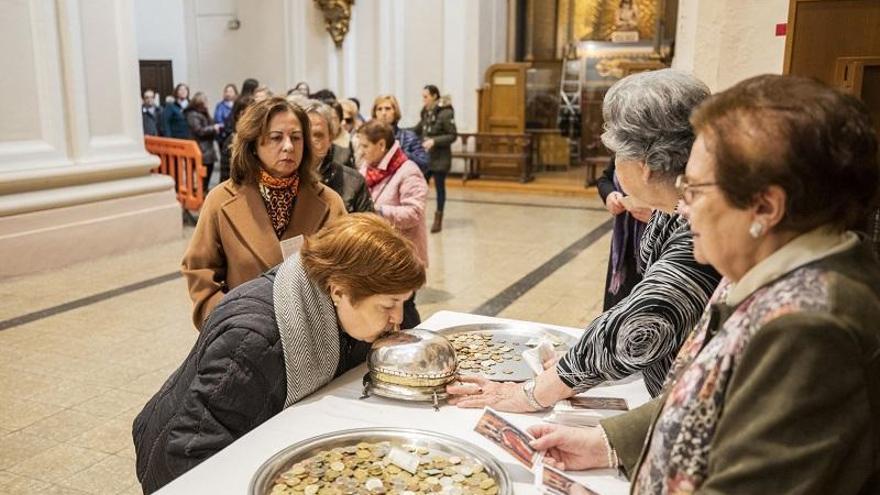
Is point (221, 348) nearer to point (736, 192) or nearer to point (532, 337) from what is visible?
point (532, 337)

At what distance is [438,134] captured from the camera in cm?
966

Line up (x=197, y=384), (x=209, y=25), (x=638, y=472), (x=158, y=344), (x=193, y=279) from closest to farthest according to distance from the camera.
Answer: (x=638, y=472)
(x=197, y=384)
(x=193, y=279)
(x=158, y=344)
(x=209, y=25)

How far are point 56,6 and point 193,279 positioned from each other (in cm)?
490

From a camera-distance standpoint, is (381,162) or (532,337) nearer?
(532,337)

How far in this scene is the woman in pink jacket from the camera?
16.1 ft

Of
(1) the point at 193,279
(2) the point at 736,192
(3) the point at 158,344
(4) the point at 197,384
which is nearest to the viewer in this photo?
(2) the point at 736,192

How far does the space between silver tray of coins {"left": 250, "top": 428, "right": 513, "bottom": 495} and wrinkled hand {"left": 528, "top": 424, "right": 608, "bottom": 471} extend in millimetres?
120

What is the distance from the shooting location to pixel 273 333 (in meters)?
1.87

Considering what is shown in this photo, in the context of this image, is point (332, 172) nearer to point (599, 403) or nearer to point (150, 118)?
point (599, 403)

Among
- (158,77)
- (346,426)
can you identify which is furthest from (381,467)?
(158,77)

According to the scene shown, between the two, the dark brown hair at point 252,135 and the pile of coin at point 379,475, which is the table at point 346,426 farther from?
the dark brown hair at point 252,135

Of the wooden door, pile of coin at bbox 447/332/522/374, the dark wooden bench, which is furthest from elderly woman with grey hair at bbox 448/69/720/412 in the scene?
the wooden door

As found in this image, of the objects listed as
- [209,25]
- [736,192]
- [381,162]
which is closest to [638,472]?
[736,192]

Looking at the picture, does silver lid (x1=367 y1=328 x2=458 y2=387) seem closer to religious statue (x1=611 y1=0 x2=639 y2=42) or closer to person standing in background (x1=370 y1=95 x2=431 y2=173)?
person standing in background (x1=370 y1=95 x2=431 y2=173)
